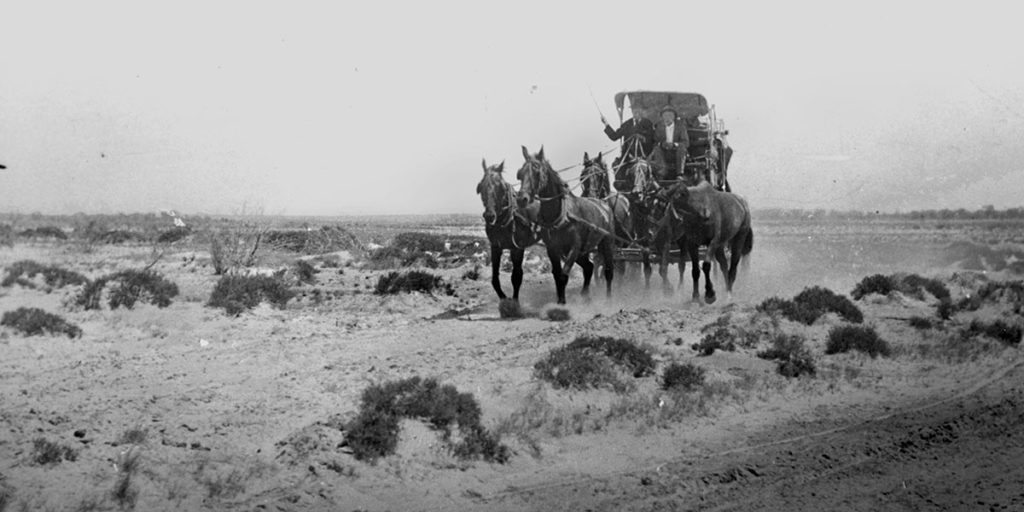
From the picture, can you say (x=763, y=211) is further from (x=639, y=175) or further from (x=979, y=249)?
(x=639, y=175)

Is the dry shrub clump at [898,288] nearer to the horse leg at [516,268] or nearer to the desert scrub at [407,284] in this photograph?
the horse leg at [516,268]

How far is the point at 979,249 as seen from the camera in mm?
37156

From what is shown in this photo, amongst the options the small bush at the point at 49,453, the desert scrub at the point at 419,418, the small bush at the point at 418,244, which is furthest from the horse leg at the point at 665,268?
the small bush at the point at 418,244

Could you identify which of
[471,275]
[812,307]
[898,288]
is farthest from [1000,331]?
[471,275]

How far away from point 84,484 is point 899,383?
939cm

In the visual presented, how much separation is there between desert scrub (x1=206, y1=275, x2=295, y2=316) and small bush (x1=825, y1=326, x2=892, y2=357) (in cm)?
969

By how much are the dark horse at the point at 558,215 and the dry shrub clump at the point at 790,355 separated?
4748mm

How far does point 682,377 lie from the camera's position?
33.0ft

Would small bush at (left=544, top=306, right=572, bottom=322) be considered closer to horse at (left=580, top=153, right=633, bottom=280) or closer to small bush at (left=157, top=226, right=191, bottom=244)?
horse at (left=580, top=153, right=633, bottom=280)

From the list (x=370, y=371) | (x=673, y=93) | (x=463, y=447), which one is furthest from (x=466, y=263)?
(x=463, y=447)

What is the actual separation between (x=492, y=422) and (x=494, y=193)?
6.85 metres

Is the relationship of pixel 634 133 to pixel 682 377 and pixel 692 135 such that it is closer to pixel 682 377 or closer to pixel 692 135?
pixel 692 135

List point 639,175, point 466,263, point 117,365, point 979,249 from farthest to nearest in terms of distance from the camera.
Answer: point 979,249 < point 466,263 < point 639,175 < point 117,365

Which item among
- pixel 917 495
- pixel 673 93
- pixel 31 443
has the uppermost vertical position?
pixel 673 93
